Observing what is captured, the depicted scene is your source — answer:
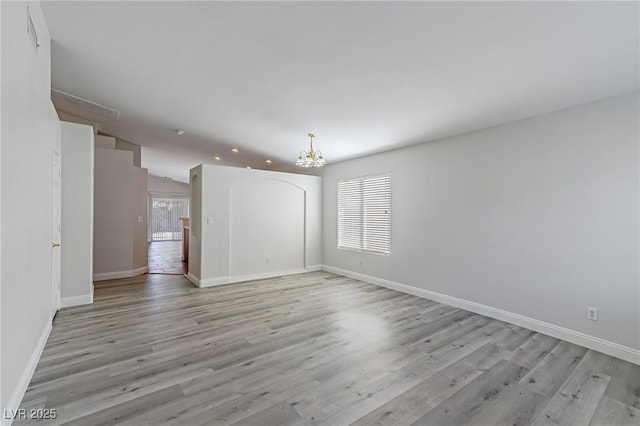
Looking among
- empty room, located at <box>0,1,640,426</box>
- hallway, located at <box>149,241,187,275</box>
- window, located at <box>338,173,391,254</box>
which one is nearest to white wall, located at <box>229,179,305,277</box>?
empty room, located at <box>0,1,640,426</box>

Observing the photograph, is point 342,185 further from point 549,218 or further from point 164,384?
point 164,384

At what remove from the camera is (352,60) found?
2.79m

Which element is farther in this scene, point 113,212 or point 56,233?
point 113,212

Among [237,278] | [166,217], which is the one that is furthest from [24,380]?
[166,217]

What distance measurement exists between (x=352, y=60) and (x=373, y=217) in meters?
3.42

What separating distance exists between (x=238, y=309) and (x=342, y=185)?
3.55 m

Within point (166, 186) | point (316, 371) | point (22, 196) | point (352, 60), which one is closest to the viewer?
point (22, 196)

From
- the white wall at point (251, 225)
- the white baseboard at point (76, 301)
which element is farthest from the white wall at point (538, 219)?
the white baseboard at point (76, 301)

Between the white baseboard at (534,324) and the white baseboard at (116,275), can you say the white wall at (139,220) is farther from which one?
the white baseboard at (534,324)

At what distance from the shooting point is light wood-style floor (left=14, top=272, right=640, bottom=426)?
1.99 meters

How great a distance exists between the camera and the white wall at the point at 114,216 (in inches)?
230

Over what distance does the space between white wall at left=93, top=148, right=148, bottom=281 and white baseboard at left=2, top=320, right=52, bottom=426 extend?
3.35 meters

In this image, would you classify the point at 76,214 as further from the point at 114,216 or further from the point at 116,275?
the point at 116,275

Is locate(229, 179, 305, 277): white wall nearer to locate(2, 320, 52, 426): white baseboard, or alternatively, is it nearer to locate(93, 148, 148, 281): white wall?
locate(93, 148, 148, 281): white wall
